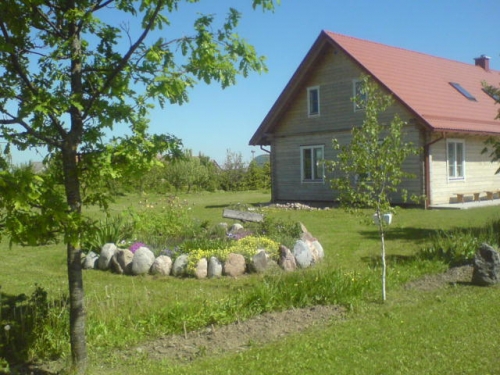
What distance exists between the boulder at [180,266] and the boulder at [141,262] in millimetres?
473

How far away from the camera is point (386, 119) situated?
2144cm

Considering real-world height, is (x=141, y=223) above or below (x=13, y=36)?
below

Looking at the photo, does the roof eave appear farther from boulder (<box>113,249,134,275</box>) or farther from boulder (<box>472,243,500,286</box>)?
boulder (<box>472,243,500,286</box>)

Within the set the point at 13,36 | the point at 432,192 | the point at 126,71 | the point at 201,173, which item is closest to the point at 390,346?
the point at 126,71

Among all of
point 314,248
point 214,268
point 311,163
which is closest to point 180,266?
point 214,268

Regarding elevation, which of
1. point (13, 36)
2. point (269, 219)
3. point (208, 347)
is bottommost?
point (208, 347)

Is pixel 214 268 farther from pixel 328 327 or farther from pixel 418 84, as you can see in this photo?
pixel 418 84

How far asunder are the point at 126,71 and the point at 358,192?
161 inches

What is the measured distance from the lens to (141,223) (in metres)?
4.89

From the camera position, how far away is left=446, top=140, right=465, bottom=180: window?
22.0 meters

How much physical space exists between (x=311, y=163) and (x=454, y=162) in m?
5.89

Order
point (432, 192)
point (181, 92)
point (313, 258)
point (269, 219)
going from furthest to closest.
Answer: point (432, 192) < point (269, 219) < point (313, 258) < point (181, 92)

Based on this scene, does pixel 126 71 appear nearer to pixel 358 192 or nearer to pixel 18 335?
pixel 18 335

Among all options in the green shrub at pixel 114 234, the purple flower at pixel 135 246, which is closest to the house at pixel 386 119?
the green shrub at pixel 114 234
